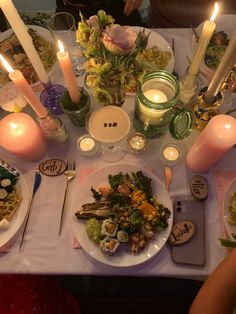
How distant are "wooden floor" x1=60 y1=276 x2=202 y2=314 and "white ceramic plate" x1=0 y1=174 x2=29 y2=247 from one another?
716mm

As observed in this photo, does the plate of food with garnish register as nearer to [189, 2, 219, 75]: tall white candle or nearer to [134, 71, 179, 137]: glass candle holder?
[134, 71, 179, 137]: glass candle holder

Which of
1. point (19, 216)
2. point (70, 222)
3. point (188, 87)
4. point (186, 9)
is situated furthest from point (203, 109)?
point (186, 9)

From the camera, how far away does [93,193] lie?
3.06ft

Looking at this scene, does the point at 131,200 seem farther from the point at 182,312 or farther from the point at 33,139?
the point at 182,312

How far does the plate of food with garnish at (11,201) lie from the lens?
89cm

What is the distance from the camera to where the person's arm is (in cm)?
64

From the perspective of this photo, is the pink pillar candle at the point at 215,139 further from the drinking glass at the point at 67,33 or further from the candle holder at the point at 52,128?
the drinking glass at the point at 67,33

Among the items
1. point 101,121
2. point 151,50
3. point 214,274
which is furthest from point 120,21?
point 214,274

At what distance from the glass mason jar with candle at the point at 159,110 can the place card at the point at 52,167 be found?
29 centimetres

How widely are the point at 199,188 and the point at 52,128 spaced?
0.51 m

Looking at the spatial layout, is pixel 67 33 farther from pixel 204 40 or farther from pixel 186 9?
pixel 186 9

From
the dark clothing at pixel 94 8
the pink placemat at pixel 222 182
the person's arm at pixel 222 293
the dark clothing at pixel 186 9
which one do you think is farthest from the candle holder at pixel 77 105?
the dark clothing at pixel 186 9

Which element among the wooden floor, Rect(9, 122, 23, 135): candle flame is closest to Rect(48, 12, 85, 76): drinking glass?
Rect(9, 122, 23, 135): candle flame

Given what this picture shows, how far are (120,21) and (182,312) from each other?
159 cm
